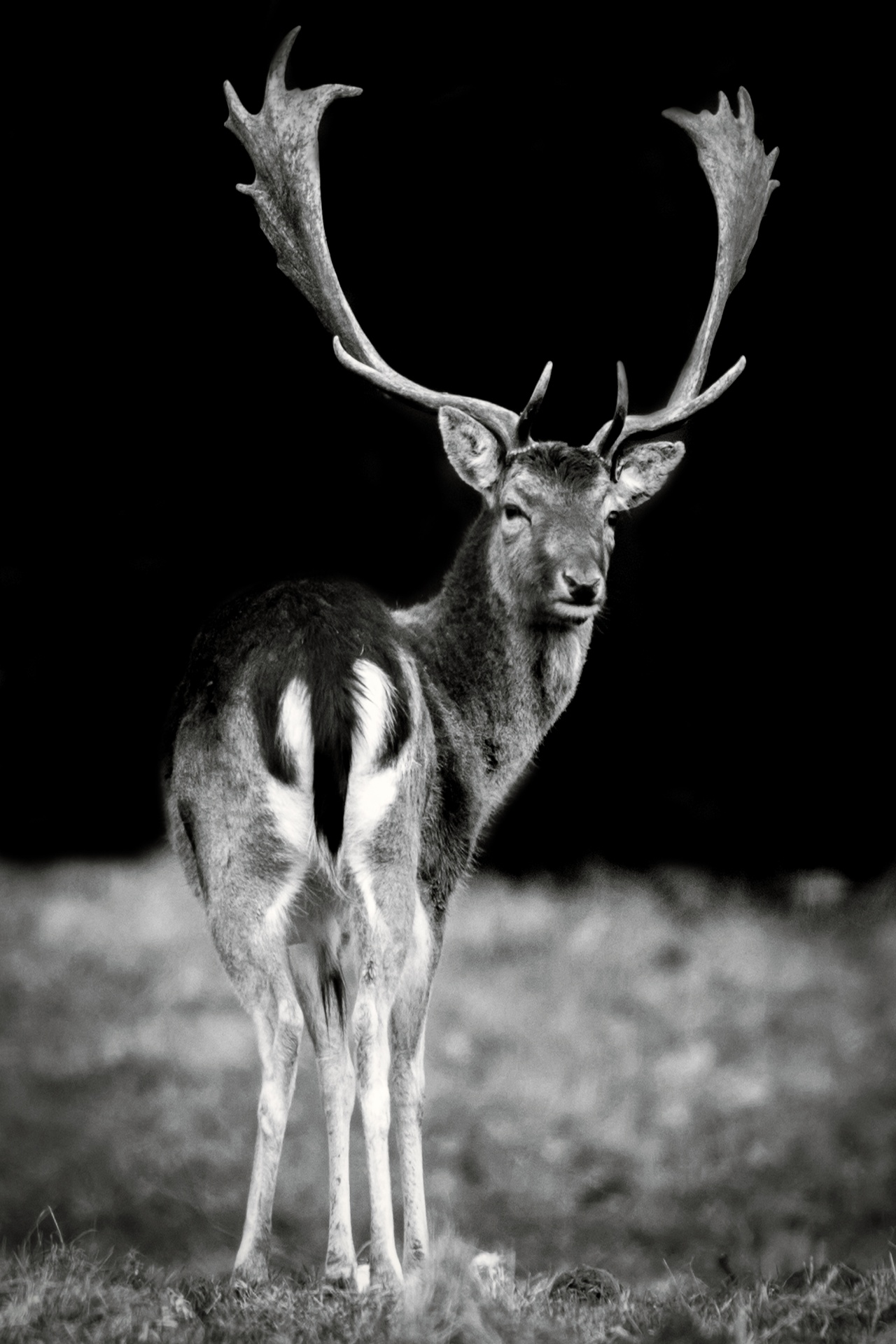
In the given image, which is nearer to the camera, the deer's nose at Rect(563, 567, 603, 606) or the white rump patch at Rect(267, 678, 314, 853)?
the white rump patch at Rect(267, 678, 314, 853)

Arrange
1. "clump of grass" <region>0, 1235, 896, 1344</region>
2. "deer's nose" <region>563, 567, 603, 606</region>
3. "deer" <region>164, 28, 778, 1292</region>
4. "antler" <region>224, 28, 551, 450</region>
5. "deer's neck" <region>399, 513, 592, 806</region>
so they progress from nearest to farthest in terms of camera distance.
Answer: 1. "clump of grass" <region>0, 1235, 896, 1344</region>
2. "deer" <region>164, 28, 778, 1292</region>
3. "deer's nose" <region>563, 567, 603, 606</region>
4. "deer's neck" <region>399, 513, 592, 806</region>
5. "antler" <region>224, 28, 551, 450</region>

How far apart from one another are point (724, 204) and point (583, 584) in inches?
74.8

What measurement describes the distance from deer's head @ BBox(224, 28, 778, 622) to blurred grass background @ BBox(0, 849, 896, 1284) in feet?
14.0

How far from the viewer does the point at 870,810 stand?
9.27 meters

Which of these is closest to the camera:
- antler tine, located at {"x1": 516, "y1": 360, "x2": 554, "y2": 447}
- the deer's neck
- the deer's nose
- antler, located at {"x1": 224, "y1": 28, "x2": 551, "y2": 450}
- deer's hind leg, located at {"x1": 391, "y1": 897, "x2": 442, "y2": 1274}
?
deer's hind leg, located at {"x1": 391, "y1": 897, "x2": 442, "y2": 1274}

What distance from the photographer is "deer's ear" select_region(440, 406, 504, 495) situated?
17.2ft

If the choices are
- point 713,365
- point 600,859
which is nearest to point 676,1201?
point 600,859

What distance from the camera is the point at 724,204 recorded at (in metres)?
6.10

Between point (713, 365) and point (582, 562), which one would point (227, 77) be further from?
point (582, 562)

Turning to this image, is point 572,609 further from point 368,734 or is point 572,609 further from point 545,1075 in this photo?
point 545,1075

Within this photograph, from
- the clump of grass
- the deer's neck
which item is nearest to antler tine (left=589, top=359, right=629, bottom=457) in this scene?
the deer's neck

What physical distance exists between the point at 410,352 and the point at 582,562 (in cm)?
347

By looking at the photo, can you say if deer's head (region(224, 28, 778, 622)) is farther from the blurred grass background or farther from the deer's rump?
the blurred grass background

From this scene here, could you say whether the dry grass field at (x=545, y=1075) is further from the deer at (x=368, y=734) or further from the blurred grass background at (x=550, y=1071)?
the deer at (x=368, y=734)
